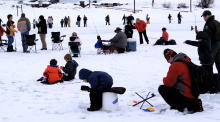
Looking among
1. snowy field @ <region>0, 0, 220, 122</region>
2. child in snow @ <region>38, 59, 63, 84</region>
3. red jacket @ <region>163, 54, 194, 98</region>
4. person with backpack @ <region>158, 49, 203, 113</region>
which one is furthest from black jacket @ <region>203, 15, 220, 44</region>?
child in snow @ <region>38, 59, 63, 84</region>

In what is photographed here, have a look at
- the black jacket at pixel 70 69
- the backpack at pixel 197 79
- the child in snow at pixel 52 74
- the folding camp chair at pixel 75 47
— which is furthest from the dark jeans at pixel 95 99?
the folding camp chair at pixel 75 47

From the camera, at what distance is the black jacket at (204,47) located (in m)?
5.80

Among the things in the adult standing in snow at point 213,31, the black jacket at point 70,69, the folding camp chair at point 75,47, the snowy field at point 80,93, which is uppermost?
the adult standing in snow at point 213,31

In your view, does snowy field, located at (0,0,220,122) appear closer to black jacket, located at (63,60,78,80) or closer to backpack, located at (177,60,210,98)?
black jacket, located at (63,60,78,80)

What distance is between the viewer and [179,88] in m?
4.67

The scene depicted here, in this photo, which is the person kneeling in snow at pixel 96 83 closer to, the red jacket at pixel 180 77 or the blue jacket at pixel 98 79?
the blue jacket at pixel 98 79

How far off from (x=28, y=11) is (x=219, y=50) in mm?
50100

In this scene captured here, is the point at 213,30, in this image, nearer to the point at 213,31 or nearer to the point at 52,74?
the point at 213,31

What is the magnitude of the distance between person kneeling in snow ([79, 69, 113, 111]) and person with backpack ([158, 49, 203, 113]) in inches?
36.9

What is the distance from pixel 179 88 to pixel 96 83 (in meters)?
1.38

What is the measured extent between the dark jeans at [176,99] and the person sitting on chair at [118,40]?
7.83 metres

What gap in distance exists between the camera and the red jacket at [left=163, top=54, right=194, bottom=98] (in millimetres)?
4469

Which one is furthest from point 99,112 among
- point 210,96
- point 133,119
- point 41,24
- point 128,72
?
point 41,24

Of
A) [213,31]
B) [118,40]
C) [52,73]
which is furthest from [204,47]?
[118,40]
